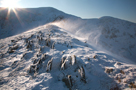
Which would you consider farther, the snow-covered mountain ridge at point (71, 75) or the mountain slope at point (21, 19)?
the mountain slope at point (21, 19)

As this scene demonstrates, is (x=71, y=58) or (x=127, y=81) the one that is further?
(x=71, y=58)

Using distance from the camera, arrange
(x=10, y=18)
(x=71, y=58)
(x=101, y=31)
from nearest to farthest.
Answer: (x=71, y=58)
(x=101, y=31)
(x=10, y=18)

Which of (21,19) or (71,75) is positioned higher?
(21,19)

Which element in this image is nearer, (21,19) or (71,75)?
(71,75)

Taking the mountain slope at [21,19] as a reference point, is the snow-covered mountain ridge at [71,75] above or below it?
below

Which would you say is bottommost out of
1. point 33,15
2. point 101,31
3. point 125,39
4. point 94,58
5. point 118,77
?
point 118,77

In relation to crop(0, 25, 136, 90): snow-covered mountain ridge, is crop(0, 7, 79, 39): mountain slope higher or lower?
higher

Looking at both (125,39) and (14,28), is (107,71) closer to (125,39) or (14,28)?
(125,39)

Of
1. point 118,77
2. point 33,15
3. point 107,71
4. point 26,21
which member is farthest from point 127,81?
point 33,15

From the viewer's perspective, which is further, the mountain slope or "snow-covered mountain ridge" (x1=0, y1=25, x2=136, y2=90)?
the mountain slope

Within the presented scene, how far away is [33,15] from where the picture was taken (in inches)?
1218

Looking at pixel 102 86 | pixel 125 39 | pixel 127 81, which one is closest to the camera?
pixel 127 81

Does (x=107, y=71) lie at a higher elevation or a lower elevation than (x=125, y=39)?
lower

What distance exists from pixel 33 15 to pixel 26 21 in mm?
5554
